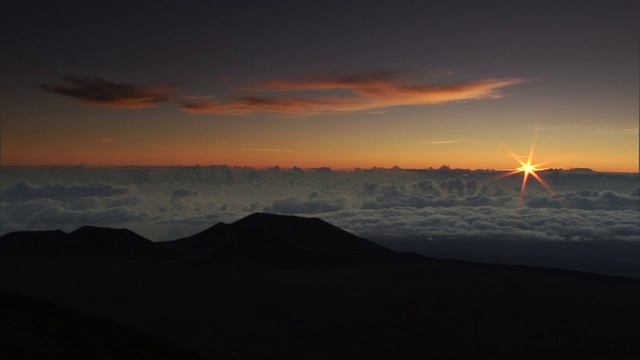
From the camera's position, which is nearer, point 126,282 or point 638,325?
point 638,325

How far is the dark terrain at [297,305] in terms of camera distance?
42.5 metres

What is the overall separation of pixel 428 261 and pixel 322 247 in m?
46.8

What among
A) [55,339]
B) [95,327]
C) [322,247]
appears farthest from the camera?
[322,247]

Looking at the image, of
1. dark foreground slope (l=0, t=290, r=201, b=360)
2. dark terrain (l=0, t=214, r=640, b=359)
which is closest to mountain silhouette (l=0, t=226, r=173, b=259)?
dark terrain (l=0, t=214, r=640, b=359)

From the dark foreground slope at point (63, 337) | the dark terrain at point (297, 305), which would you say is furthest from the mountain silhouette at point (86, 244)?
the dark foreground slope at point (63, 337)

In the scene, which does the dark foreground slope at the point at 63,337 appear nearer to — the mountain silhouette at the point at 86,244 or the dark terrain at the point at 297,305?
the dark terrain at the point at 297,305

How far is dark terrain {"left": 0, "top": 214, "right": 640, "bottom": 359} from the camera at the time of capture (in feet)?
139

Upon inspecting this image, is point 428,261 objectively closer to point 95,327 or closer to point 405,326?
point 405,326

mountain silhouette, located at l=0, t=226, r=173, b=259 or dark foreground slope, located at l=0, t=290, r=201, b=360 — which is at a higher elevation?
dark foreground slope, located at l=0, t=290, r=201, b=360

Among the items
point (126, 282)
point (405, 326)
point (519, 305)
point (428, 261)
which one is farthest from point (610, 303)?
point (126, 282)

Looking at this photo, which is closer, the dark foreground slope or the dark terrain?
the dark foreground slope

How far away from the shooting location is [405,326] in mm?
83000

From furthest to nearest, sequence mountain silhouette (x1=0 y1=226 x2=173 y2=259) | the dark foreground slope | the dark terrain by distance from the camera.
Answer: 1. mountain silhouette (x1=0 y1=226 x2=173 y2=259)
2. the dark terrain
3. the dark foreground slope

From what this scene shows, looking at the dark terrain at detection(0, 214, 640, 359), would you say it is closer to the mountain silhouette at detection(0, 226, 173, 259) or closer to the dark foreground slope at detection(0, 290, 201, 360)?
the dark foreground slope at detection(0, 290, 201, 360)
